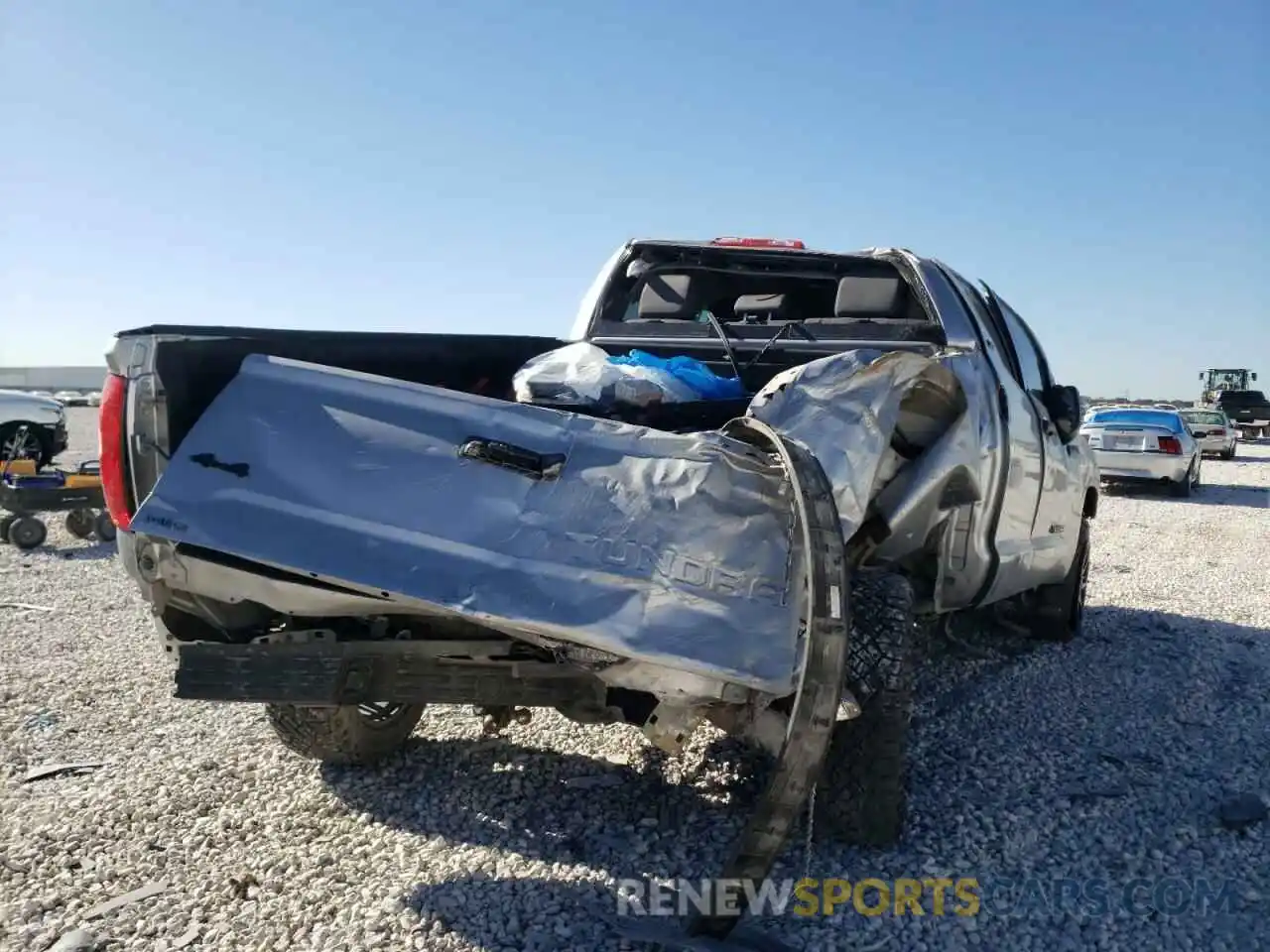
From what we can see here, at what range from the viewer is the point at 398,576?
2.50 metres

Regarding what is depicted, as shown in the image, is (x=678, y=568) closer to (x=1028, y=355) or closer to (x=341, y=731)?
(x=341, y=731)

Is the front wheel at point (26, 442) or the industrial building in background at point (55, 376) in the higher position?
the front wheel at point (26, 442)

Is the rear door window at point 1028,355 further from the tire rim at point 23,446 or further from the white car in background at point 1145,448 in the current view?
the white car in background at point 1145,448

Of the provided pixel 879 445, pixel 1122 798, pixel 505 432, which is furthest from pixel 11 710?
pixel 1122 798

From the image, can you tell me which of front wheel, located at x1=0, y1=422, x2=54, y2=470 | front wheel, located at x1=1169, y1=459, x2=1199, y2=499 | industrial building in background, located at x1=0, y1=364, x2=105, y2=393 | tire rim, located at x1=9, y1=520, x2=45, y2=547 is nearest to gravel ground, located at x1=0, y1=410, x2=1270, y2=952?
tire rim, located at x1=9, y1=520, x2=45, y2=547

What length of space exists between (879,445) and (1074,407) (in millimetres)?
2871

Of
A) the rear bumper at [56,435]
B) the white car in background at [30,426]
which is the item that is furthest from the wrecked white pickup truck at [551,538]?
the rear bumper at [56,435]

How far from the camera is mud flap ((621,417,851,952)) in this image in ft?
7.58

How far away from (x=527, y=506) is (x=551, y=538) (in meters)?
0.11

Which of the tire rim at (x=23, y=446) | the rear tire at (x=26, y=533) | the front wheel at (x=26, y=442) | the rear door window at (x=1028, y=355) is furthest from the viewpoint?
the front wheel at (x=26, y=442)

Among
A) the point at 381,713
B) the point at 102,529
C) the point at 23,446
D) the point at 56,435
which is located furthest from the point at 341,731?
the point at 56,435

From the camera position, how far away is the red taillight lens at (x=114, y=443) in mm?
2934

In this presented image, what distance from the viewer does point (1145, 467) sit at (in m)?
17.2

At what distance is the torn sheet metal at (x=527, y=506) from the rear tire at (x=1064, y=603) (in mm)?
3810
